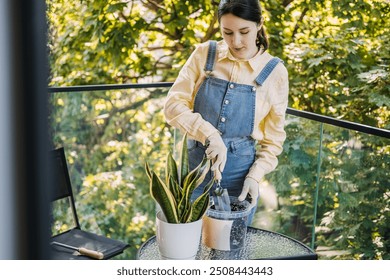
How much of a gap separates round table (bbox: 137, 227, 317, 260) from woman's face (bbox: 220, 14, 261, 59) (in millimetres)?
714

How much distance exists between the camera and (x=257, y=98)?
2.10 m

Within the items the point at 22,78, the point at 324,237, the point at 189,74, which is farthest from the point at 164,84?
the point at 22,78

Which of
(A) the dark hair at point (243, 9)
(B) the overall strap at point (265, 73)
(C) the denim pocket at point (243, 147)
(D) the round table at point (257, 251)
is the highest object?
(A) the dark hair at point (243, 9)

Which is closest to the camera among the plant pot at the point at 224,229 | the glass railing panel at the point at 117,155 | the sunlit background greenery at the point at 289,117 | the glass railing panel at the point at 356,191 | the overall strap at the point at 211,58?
the plant pot at the point at 224,229

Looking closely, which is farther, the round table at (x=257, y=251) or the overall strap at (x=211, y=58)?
the overall strap at (x=211, y=58)

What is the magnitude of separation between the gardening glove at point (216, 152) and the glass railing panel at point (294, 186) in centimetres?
104

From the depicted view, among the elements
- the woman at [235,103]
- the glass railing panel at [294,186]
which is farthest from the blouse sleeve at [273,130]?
the glass railing panel at [294,186]

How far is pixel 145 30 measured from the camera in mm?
4676

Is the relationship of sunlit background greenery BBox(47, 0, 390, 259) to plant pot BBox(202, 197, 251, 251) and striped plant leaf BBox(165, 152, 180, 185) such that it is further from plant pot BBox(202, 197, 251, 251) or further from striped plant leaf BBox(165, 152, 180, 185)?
plant pot BBox(202, 197, 251, 251)

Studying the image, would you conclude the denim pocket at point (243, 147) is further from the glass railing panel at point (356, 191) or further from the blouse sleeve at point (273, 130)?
the glass railing panel at point (356, 191)

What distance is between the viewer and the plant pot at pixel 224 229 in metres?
1.86

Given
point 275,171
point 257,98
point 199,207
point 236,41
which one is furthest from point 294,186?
point 199,207

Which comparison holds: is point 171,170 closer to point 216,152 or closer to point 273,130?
point 216,152

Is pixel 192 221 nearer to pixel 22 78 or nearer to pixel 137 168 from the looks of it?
pixel 22 78
